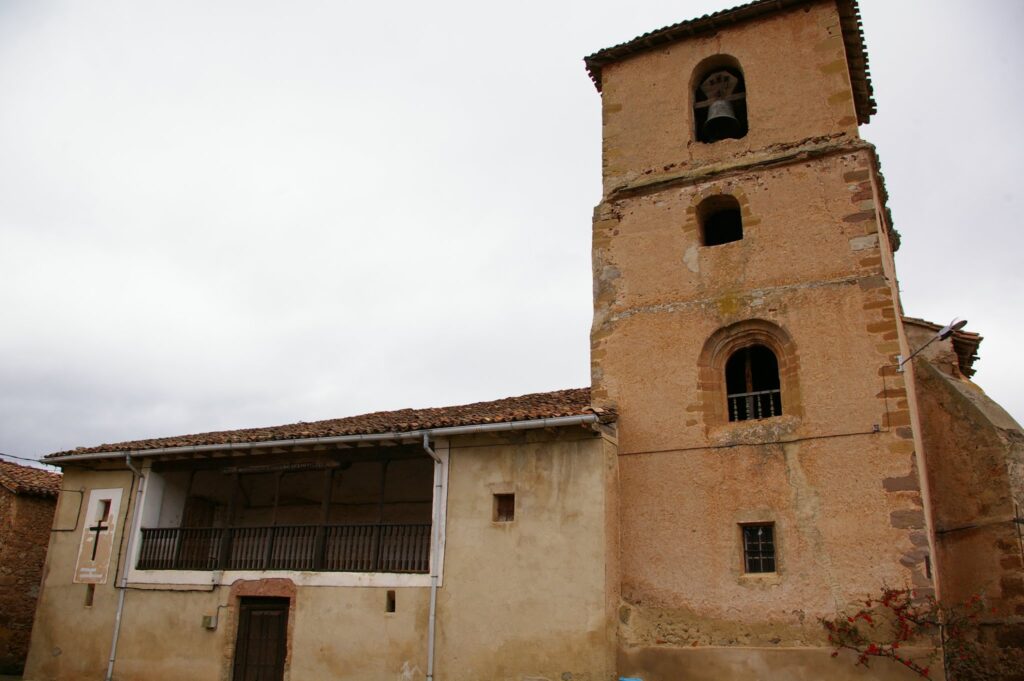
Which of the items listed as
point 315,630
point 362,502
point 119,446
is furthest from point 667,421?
point 119,446

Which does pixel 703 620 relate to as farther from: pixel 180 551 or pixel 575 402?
pixel 180 551

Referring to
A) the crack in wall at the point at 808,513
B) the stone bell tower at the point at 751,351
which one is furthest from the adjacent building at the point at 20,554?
the crack in wall at the point at 808,513

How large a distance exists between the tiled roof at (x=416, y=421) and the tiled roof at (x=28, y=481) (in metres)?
3.25

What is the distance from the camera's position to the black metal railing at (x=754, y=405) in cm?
1212

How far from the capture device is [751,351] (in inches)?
499

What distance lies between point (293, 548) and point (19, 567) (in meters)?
8.50

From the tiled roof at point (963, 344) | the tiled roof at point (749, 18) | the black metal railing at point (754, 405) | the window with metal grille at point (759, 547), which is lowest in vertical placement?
the window with metal grille at point (759, 547)

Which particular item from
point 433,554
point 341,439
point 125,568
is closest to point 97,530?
point 125,568

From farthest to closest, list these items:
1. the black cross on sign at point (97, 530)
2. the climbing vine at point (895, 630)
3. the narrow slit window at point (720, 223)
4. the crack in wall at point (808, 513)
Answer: the black cross on sign at point (97, 530) < the narrow slit window at point (720, 223) < the crack in wall at point (808, 513) < the climbing vine at point (895, 630)

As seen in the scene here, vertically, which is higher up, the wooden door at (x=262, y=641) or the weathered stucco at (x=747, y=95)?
the weathered stucco at (x=747, y=95)

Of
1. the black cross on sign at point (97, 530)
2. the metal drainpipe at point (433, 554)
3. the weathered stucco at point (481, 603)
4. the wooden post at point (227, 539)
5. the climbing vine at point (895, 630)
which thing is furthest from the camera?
the black cross on sign at point (97, 530)

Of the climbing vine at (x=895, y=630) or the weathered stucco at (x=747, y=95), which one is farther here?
the weathered stucco at (x=747, y=95)

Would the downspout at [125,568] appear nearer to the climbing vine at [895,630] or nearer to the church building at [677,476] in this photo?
the church building at [677,476]

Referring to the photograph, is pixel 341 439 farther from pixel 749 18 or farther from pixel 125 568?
pixel 749 18
